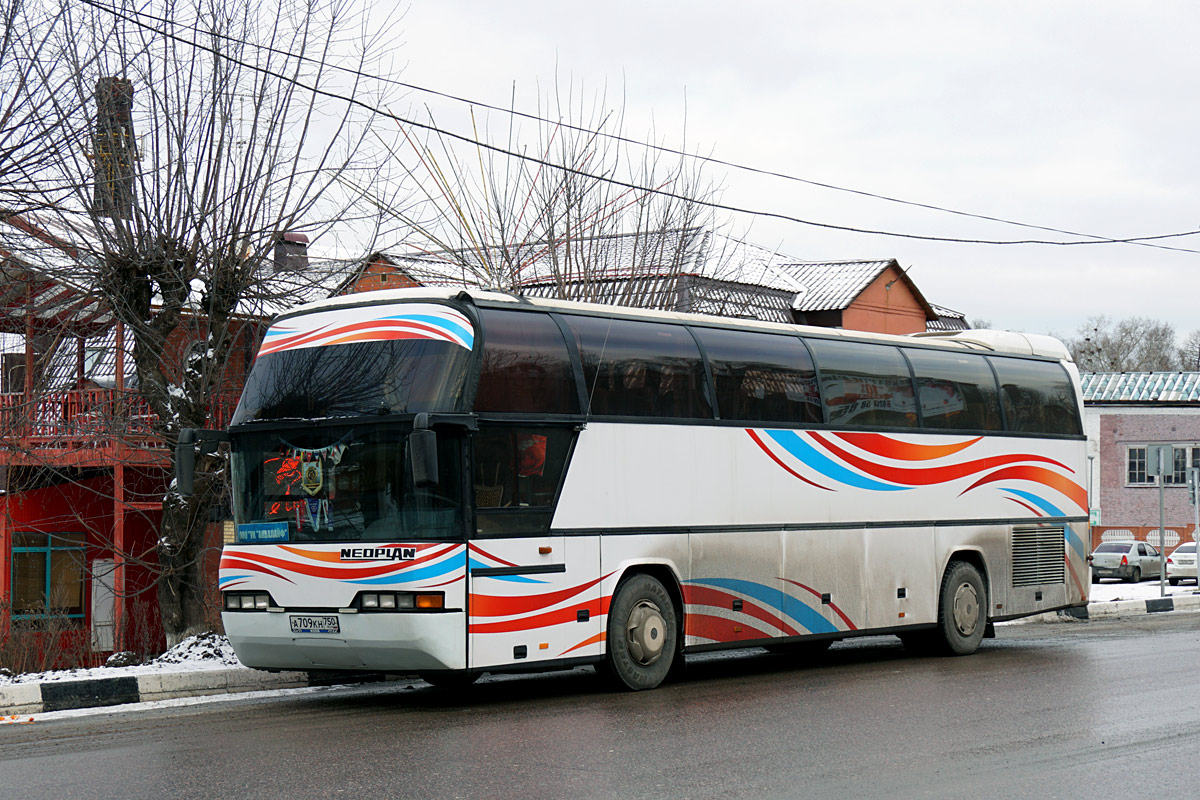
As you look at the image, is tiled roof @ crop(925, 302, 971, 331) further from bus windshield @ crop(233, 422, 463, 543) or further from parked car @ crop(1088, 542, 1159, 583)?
bus windshield @ crop(233, 422, 463, 543)

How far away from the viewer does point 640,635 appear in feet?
41.6

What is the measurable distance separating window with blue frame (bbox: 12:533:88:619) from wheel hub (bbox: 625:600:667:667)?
14.6m

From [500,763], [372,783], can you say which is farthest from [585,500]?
[372,783]

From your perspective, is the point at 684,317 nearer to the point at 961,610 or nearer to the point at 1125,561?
the point at 961,610

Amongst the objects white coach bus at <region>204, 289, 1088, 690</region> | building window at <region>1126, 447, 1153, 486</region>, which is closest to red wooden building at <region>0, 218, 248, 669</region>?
white coach bus at <region>204, 289, 1088, 690</region>

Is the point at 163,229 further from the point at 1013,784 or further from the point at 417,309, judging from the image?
the point at 1013,784

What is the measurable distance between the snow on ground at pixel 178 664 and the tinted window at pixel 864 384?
21.8 feet

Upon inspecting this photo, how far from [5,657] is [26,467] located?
7.30m

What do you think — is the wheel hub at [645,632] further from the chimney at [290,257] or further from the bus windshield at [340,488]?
the chimney at [290,257]

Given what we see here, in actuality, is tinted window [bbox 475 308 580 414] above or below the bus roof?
below

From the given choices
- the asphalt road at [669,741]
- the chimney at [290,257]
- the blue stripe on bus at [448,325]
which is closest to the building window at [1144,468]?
the asphalt road at [669,741]

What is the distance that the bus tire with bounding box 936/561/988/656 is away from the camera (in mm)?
→ 16281

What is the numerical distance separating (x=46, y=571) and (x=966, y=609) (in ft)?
53.2


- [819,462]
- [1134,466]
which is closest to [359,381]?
[819,462]
